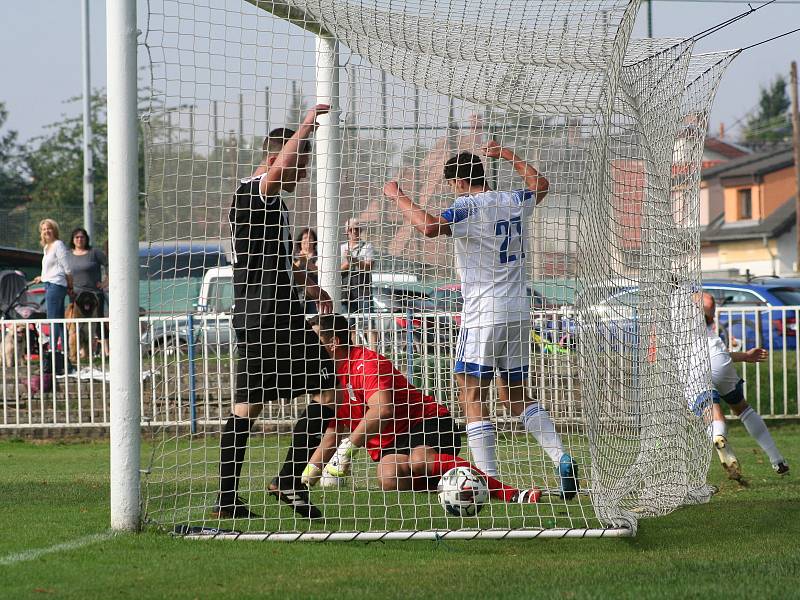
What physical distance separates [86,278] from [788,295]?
44.6 feet

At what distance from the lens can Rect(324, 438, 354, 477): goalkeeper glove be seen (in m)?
Result: 7.48

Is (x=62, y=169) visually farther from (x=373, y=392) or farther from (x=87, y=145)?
(x=373, y=392)

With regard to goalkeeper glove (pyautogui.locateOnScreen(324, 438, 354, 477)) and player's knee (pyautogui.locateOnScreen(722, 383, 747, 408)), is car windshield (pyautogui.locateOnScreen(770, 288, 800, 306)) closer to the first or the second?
player's knee (pyautogui.locateOnScreen(722, 383, 747, 408))

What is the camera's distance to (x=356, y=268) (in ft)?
24.6

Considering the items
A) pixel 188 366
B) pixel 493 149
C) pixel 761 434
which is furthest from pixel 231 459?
pixel 188 366

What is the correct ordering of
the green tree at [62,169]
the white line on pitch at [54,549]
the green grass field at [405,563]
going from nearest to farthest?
1. the green grass field at [405,563]
2. the white line on pitch at [54,549]
3. the green tree at [62,169]

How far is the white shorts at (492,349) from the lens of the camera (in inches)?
284

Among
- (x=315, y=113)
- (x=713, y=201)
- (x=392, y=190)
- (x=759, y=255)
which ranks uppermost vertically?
(x=713, y=201)


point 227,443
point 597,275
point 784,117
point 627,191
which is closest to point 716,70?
point 627,191

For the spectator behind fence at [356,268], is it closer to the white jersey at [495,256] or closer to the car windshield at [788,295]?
the white jersey at [495,256]

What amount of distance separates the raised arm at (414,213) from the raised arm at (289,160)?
0.54 meters

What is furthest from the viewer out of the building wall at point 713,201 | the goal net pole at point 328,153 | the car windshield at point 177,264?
the building wall at point 713,201

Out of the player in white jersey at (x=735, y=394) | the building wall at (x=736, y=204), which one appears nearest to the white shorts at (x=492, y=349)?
the player in white jersey at (x=735, y=394)

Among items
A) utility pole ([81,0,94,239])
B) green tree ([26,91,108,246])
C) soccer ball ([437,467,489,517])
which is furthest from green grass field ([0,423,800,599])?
green tree ([26,91,108,246])
